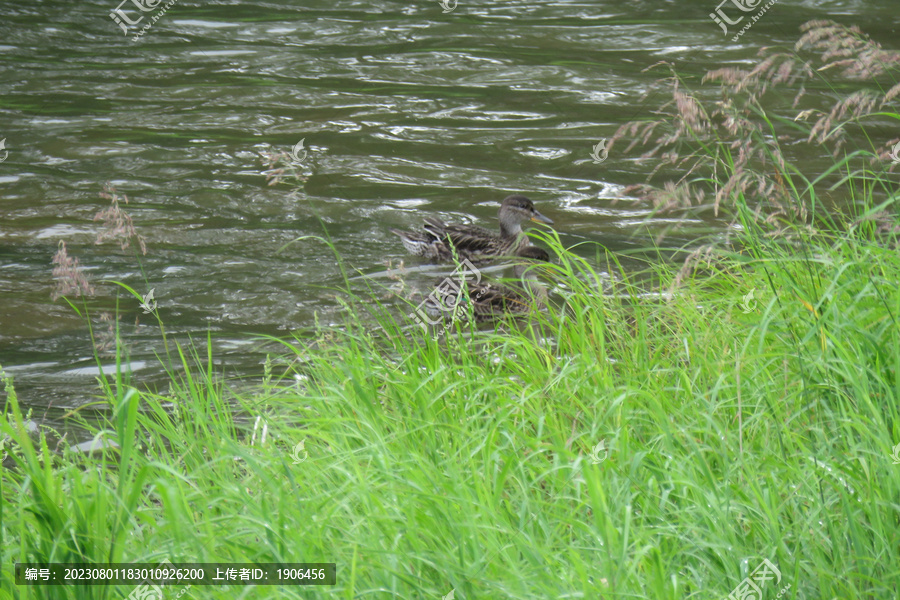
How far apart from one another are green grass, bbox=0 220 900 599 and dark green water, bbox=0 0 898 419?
183cm

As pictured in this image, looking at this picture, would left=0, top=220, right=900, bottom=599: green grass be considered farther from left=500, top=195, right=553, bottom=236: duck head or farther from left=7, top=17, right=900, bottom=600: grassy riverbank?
left=500, top=195, right=553, bottom=236: duck head

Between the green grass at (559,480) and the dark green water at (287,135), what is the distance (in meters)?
1.83

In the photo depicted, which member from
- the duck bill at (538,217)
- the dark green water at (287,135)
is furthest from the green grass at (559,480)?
the duck bill at (538,217)

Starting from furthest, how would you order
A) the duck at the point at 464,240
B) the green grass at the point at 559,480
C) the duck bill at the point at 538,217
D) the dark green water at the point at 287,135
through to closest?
the duck bill at the point at 538,217 < the duck at the point at 464,240 < the dark green water at the point at 287,135 < the green grass at the point at 559,480

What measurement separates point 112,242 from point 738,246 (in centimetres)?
469

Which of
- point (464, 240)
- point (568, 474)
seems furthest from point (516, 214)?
point (568, 474)

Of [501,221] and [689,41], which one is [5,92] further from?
[689,41]

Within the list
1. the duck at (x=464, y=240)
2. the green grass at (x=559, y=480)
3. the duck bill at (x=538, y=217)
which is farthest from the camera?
the duck bill at (x=538, y=217)

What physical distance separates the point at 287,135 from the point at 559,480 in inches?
299

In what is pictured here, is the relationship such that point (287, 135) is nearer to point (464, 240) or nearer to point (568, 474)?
point (464, 240)

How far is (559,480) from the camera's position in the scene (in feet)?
10.6

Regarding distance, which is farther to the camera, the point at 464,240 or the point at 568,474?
the point at 464,240

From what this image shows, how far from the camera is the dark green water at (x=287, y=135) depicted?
709cm

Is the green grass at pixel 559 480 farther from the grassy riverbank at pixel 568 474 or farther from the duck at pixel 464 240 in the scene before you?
the duck at pixel 464 240
